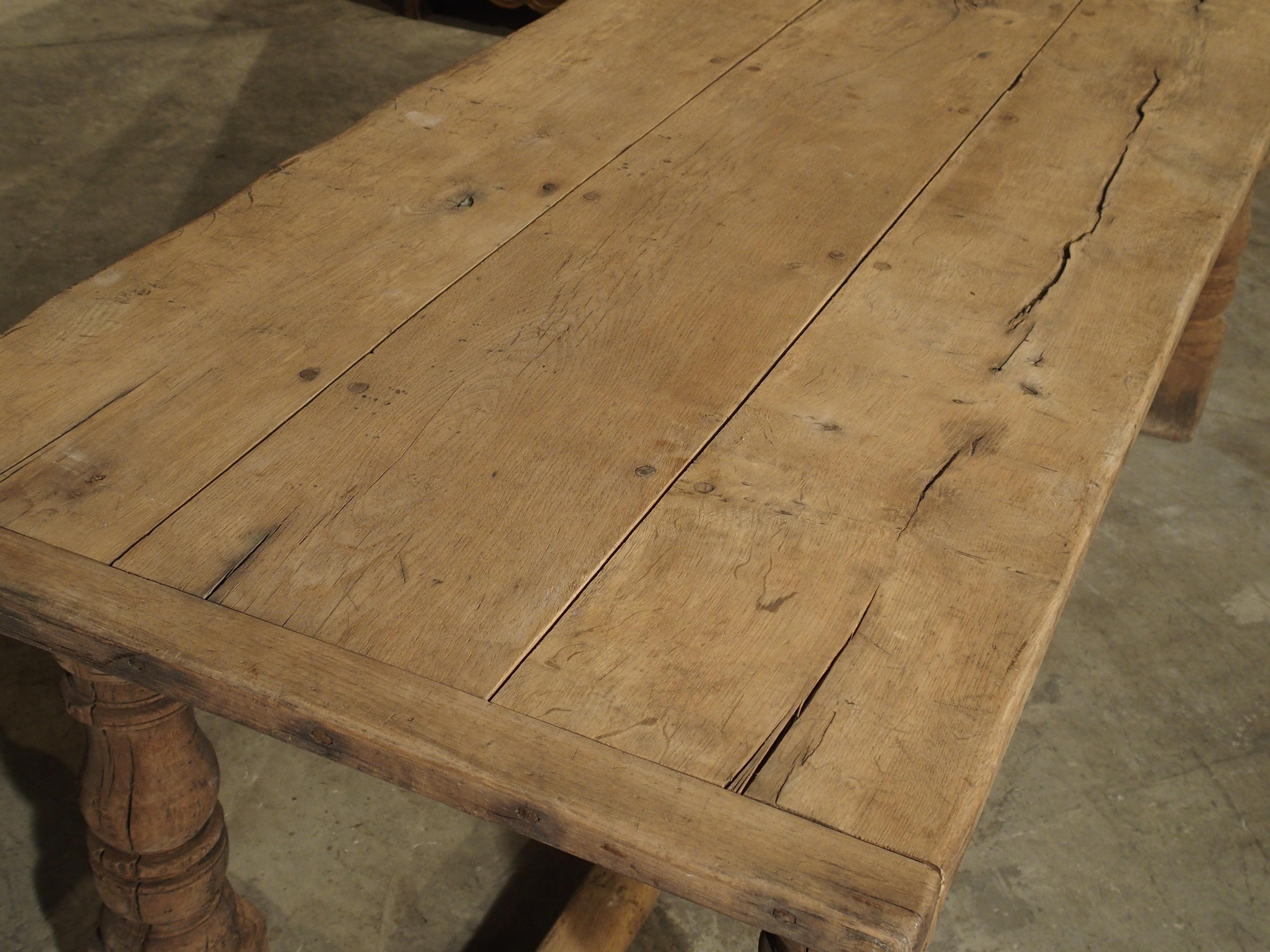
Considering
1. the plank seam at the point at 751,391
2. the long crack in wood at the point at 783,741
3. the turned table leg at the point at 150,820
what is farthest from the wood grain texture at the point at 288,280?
the long crack in wood at the point at 783,741

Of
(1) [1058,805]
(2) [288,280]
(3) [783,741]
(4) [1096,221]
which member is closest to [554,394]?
(2) [288,280]

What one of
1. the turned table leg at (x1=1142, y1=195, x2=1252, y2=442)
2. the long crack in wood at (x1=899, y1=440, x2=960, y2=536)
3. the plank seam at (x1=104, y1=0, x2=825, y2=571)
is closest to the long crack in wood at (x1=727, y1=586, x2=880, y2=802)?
the long crack in wood at (x1=899, y1=440, x2=960, y2=536)

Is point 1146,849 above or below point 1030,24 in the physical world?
below

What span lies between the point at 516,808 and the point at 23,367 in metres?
0.63

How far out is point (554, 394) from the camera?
44.8 inches

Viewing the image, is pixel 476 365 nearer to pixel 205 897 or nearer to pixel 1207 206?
pixel 205 897

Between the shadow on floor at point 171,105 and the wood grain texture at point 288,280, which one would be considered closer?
the wood grain texture at point 288,280

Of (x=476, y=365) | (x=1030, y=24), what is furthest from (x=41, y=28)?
(x=476, y=365)

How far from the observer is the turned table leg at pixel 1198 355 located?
230 cm

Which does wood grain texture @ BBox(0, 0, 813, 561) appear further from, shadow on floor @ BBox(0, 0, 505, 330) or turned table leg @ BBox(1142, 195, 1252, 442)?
shadow on floor @ BBox(0, 0, 505, 330)

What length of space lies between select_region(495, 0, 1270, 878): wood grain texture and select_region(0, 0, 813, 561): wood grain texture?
36cm

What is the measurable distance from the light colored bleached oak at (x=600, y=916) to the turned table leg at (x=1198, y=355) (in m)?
1.34

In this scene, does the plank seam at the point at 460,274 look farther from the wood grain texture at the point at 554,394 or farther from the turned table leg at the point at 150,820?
the turned table leg at the point at 150,820

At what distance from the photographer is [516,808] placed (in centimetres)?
82
